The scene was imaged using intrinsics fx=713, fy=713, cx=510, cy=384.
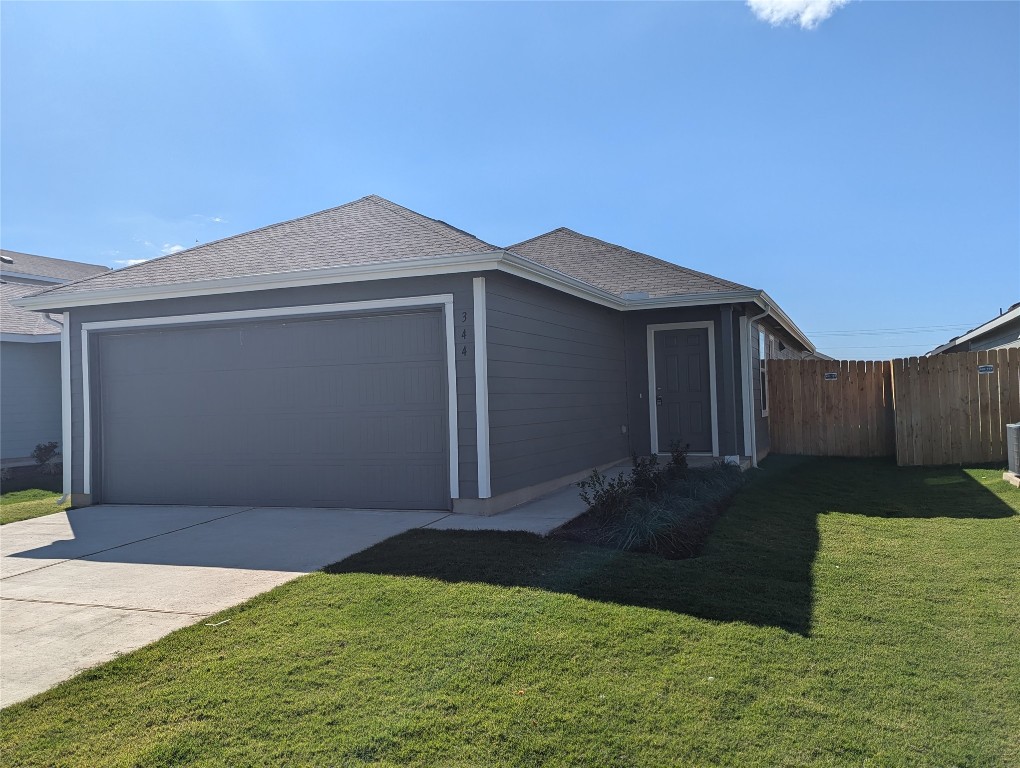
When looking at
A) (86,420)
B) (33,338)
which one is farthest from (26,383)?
(86,420)

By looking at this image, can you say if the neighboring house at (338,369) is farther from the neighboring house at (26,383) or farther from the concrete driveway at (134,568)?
the neighboring house at (26,383)

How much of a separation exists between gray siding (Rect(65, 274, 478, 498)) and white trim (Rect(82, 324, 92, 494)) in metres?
0.05

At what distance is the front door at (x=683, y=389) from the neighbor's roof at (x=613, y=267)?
31.7 inches

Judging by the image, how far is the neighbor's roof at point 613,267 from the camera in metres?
11.3

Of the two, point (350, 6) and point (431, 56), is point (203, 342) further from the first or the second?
point (431, 56)

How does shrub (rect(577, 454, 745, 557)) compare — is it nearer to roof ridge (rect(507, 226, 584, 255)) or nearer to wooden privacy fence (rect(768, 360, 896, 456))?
wooden privacy fence (rect(768, 360, 896, 456))

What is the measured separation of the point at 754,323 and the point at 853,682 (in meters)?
9.39

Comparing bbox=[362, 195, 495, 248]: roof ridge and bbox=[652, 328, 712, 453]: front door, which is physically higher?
bbox=[362, 195, 495, 248]: roof ridge

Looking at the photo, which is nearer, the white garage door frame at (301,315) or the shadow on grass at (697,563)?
the shadow on grass at (697,563)

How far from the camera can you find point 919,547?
605 centimetres

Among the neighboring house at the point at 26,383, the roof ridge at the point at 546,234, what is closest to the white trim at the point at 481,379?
the roof ridge at the point at 546,234

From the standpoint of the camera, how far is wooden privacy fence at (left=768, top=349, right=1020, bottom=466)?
11.2m

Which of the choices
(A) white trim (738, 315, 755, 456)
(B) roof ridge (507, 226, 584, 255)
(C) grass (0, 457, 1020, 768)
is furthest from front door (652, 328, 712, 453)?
(C) grass (0, 457, 1020, 768)

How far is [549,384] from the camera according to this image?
356 inches
